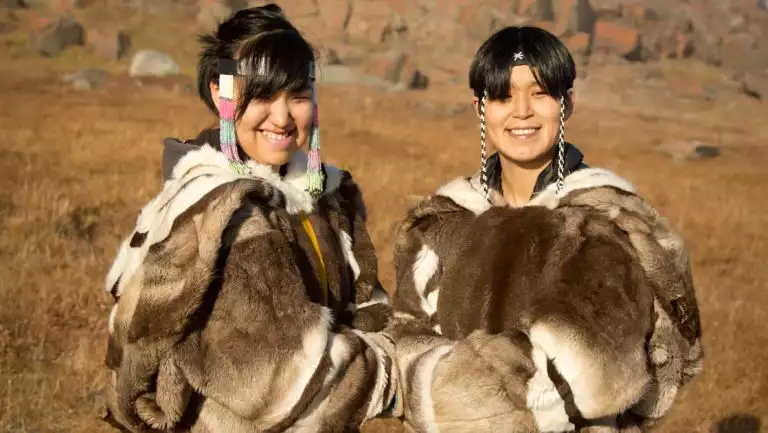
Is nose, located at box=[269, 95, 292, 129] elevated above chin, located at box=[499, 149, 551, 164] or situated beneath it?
elevated above

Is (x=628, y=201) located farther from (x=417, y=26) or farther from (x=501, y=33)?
(x=417, y=26)

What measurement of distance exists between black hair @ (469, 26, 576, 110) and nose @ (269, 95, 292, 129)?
0.84 m

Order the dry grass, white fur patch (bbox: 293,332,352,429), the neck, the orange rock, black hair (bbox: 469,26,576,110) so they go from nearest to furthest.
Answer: white fur patch (bbox: 293,332,352,429), black hair (bbox: 469,26,576,110), the neck, the dry grass, the orange rock

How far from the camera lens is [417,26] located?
4500 centimetres

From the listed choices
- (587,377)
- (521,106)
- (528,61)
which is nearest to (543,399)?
(587,377)

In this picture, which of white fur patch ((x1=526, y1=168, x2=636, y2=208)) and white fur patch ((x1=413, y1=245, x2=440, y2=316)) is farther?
white fur patch ((x1=413, y1=245, x2=440, y2=316))

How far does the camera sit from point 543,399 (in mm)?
2428

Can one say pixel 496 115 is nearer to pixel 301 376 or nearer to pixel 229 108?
pixel 229 108

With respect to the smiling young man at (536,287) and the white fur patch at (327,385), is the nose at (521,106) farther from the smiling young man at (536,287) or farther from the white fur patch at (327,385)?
the white fur patch at (327,385)

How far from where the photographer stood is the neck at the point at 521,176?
10.5ft

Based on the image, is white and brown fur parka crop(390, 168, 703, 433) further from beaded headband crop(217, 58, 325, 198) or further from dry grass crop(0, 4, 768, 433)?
dry grass crop(0, 4, 768, 433)

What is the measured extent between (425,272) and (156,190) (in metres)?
9.11

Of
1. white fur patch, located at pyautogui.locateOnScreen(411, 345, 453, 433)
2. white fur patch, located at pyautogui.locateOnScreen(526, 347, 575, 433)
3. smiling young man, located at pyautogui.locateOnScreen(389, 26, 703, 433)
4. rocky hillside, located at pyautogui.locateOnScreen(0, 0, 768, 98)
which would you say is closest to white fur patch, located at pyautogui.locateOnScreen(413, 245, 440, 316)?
smiling young man, located at pyautogui.locateOnScreen(389, 26, 703, 433)

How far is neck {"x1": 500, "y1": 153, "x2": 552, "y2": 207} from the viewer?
3.19 m
